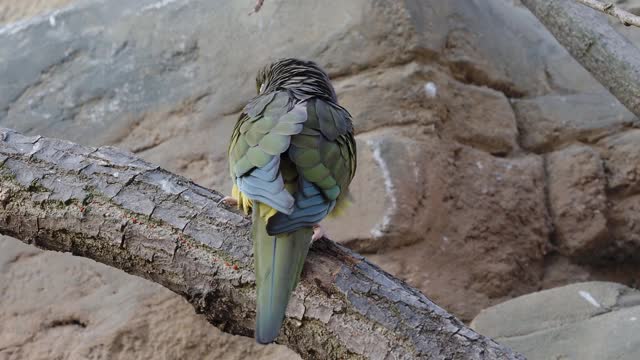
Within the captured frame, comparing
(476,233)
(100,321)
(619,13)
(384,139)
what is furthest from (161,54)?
(619,13)

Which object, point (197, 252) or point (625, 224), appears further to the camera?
point (625, 224)

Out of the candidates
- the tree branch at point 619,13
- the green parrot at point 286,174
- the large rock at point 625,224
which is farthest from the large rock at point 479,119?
the tree branch at point 619,13

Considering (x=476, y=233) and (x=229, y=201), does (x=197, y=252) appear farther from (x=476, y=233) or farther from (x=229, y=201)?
(x=476, y=233)

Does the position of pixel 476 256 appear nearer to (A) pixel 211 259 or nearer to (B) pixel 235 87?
(B) pixel 235 87

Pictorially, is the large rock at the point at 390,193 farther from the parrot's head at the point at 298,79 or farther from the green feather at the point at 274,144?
the green feather at the point at 274,144

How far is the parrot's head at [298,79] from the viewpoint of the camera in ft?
8.79

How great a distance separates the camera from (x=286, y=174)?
224 centimetres

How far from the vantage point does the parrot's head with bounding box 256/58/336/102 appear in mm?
2678

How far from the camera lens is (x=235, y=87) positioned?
4031mm

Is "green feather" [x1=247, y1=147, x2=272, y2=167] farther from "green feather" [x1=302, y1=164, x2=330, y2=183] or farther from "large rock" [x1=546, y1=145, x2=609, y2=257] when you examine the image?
"large rock" [x1=546, y1=145, x2=609, y2=257]

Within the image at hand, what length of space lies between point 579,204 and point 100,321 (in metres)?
2.31

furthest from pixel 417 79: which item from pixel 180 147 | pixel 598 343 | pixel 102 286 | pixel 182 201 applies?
pixel 182 201

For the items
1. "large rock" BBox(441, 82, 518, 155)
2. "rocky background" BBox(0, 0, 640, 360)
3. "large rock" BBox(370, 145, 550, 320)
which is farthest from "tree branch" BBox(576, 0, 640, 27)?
"large rock" BBox(441, 82, 518, 155)

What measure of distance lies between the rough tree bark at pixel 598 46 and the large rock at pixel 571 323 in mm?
823
